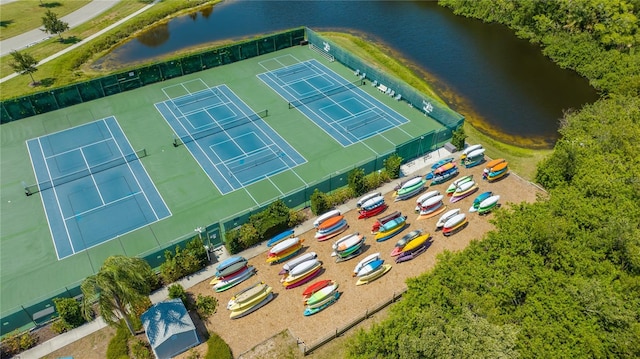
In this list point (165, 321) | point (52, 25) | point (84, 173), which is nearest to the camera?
point (165, 321)

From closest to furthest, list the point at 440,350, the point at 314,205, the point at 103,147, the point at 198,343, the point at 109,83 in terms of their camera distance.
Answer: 1. the point at 440,350
2. the point at 198,343
3. the point at 314,205
4. the point at 103,147
5. the point at 109,83

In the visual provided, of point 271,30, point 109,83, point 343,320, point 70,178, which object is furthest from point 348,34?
point 343,320

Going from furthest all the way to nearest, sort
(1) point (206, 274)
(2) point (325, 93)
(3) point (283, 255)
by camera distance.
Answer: (2) point (325, 93) → (3) point (283, 255) → (1) point (206, 274)

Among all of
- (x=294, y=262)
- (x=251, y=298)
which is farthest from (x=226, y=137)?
(x=251, y=298)

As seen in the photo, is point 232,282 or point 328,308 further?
point 232,282

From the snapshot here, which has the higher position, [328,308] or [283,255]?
Result: [283,255]

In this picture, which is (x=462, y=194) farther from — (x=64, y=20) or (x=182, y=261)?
(x=64, y=20)

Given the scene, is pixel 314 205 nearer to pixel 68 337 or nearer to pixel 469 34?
pixel 68 337
